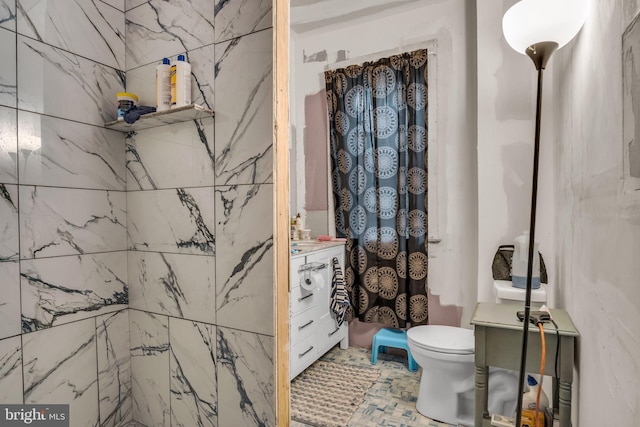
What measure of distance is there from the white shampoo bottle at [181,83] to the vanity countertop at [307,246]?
1.10 metres

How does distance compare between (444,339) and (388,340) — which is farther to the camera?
(388,340)

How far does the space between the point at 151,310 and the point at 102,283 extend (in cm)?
23

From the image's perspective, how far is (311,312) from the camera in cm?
237

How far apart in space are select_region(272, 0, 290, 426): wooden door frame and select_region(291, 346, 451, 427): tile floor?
0.84m

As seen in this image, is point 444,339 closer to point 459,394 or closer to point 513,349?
point 459,394

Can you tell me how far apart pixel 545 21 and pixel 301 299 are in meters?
1.83

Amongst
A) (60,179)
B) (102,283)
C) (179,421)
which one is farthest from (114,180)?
(179,421)

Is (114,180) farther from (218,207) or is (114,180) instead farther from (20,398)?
(20,398)

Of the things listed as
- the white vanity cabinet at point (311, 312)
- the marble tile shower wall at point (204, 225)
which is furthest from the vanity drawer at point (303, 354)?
the marble tile shower wall at point (204, 225)

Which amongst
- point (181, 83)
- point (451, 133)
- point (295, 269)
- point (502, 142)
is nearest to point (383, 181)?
point (451, 133)

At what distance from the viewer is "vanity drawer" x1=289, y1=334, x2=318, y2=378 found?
2.20m

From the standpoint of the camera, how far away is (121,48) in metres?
1.58

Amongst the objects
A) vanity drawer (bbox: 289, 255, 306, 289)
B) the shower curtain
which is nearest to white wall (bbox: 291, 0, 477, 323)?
the shower curtain

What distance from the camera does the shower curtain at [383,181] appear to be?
2566 millimetres
